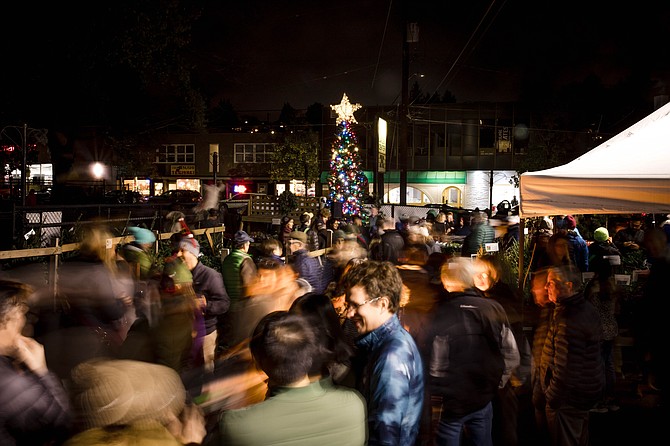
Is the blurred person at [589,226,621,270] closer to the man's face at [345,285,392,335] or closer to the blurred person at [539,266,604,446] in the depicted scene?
the blurred person at [539,266,604,446]

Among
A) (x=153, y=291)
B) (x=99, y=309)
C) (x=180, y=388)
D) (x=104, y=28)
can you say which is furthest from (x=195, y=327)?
(x=104, y=28)

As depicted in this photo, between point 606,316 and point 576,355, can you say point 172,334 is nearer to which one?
point 576,355

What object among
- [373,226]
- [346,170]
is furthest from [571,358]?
[346,170]

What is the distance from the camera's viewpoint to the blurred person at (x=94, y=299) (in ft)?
14.1

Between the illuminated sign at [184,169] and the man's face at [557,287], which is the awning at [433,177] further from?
the man's face at [557,287]

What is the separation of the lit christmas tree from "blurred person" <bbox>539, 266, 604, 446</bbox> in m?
18.3

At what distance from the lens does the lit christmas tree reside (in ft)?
75.0

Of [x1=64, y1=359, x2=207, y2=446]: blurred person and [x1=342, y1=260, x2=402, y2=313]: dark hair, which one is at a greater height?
[x1=342, y1=260, x2=402, y2=313]: dark hair

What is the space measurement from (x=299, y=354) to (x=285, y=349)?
6cm

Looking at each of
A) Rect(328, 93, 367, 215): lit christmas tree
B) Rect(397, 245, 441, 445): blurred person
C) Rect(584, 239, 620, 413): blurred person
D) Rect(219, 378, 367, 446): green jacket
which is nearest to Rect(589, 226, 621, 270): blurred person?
Rect(584, 239, 620, 413): blurred person

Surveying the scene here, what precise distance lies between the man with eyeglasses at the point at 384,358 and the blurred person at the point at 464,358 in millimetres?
698

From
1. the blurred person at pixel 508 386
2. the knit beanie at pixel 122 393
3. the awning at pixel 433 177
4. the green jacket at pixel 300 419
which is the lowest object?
the blurred person at pixel 508 386

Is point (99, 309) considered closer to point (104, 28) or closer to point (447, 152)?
point (104, 28)

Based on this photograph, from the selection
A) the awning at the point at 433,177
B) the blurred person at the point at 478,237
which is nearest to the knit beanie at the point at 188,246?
the blurred person at the point at 478,237
